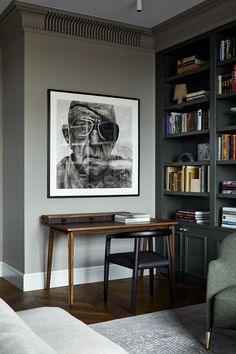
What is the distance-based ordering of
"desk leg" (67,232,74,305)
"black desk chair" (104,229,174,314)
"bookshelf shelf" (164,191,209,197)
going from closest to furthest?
"black desk chair" (104,229,174,314)
"desk leg" (67,232,74,305)
"bookshelf shelf" (164,191,209,197)

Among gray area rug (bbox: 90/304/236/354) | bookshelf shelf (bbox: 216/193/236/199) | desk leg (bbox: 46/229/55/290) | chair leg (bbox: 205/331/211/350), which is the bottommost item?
gray area rug (bbox: 90/304/236/354)

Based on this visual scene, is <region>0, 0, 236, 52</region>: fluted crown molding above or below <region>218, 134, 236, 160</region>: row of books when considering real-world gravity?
above

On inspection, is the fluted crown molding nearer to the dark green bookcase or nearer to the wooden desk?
the dark green bookcase

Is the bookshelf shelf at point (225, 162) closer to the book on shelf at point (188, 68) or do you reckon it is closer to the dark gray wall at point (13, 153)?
the book on shelf at point (188, 68)

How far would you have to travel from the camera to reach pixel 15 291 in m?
4.41

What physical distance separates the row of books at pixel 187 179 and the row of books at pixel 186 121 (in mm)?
411

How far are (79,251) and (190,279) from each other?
1.20m

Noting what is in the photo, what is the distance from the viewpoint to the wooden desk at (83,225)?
13.0ft

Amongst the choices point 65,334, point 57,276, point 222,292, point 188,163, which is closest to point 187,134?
point 188,163

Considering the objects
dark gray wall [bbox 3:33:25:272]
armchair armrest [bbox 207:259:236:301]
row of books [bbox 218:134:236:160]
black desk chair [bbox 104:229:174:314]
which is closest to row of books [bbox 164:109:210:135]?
row of books [bbox 218:134:236:160]

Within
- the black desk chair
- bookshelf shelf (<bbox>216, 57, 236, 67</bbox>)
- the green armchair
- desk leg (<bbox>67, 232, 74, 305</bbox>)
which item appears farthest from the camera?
bookshelf shelf (<bbox>216, 57, 236, 67</bbox>)

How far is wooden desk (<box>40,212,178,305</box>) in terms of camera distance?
3973mm

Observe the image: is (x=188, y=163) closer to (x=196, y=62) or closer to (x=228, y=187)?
(x=228, y=187)

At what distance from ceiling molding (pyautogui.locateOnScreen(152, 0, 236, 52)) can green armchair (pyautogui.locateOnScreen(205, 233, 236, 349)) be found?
223 cm
